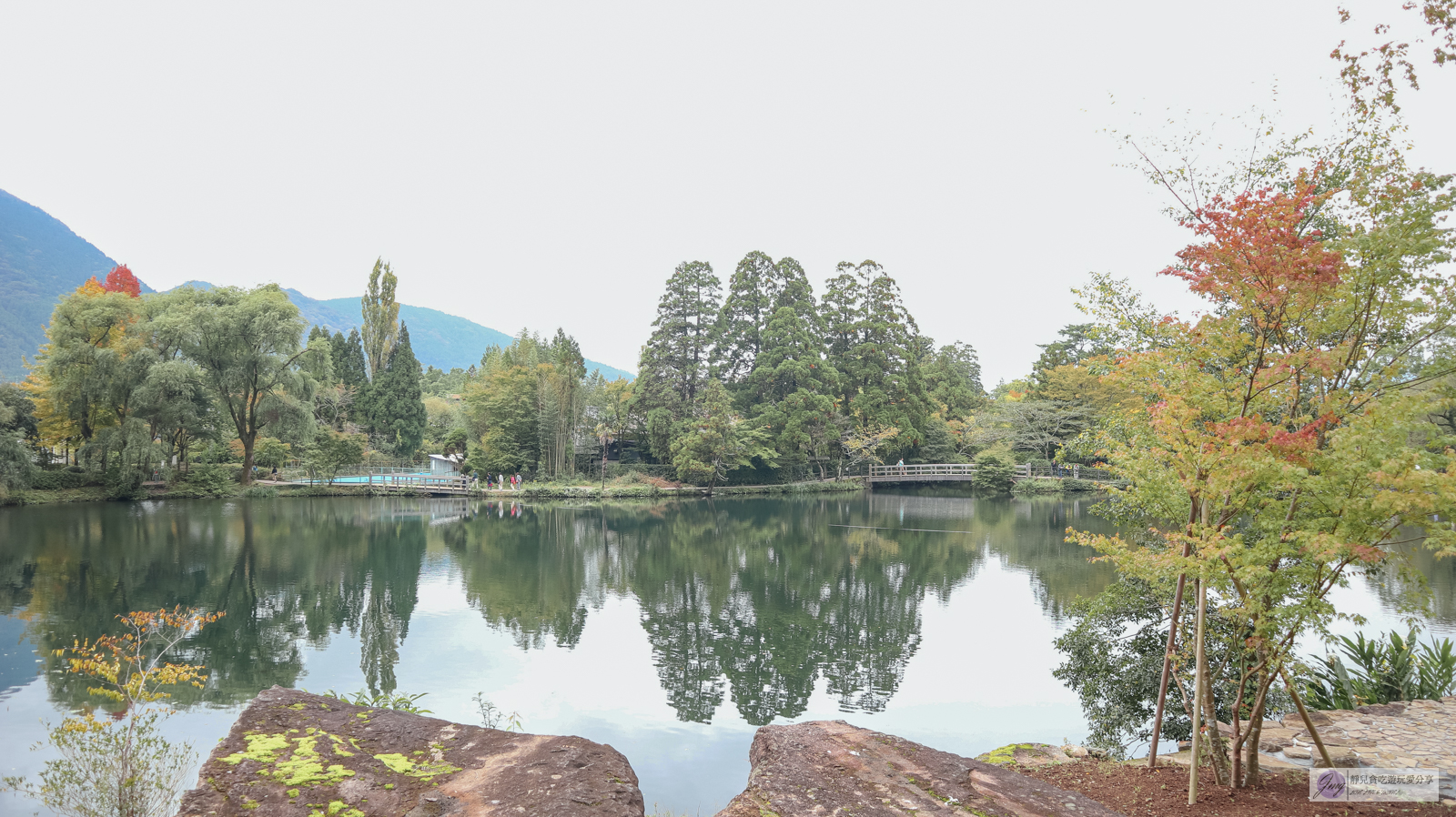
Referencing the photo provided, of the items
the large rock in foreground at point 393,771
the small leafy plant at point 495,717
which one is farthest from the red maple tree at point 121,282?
the large rock in foreground at point 393,771

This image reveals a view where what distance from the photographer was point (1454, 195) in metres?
3.76

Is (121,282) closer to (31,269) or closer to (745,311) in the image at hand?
(745,311)

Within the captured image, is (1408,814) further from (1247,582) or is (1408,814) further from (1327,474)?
(1327,474)

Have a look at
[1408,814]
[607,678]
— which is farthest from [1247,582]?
[607,678]

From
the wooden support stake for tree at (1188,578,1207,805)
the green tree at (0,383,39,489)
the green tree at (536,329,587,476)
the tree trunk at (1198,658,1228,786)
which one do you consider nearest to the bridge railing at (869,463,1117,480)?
the green tree at (536,329,587,476)

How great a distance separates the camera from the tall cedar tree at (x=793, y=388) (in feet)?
108

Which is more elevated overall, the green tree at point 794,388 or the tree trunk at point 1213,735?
the green tree at point 794,388

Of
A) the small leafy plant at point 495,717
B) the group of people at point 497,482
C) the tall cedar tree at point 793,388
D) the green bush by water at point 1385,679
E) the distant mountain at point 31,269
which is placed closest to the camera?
the green bush by water at point 1385,679

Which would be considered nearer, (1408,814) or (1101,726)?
(1408,814)

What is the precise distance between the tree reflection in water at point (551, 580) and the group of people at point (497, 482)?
6.49m

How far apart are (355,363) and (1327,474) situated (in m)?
43.1

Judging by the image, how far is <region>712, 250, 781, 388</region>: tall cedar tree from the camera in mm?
36344

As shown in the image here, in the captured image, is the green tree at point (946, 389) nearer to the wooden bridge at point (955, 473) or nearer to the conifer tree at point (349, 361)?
the wooden bridge at point (955, 473)

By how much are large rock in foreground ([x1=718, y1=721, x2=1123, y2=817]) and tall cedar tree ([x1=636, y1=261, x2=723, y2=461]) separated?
28.7m
